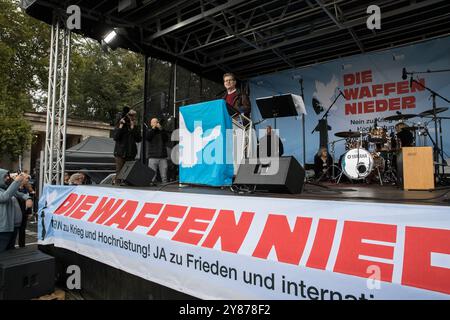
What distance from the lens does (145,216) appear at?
9.78ft

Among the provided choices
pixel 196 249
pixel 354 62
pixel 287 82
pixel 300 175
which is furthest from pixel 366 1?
pixel 196 249

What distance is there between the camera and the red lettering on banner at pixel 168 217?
268 centimetres

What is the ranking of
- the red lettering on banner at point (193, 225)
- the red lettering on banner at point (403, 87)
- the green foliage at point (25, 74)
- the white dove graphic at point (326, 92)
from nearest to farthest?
the red lettering on banner at point (193, 225), the red lettering on banner at point (403, 87), the white dove graphic at point (326, 92), the green foliage at point (25, 74)

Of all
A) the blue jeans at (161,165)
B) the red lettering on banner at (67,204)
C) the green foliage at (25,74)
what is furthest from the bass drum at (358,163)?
the red lettering on banner at (67,204)

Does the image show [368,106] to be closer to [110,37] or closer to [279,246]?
[110,37]

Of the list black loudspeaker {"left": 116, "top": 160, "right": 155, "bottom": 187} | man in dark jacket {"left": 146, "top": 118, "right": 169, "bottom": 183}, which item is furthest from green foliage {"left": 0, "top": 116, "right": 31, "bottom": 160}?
black loudspeaker {"left": 116, "top": 160, "right": 155, "bottom": 187}

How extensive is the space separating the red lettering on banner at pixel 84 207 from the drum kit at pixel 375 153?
4.42 meters

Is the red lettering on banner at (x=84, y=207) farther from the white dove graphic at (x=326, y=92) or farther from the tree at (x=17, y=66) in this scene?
the tree at (x=17, y=66)

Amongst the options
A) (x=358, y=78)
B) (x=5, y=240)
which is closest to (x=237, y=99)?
(x=5, y=240)

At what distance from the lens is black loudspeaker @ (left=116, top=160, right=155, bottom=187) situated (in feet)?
13.9

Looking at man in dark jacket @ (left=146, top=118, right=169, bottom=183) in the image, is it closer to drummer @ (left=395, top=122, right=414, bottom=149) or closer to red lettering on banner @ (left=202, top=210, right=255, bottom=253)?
red lettering on banner @ (left=202, top=210, right=255, bottom=253)

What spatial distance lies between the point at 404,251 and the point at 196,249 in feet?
4.60

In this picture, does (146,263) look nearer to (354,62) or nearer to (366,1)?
(366,1)
